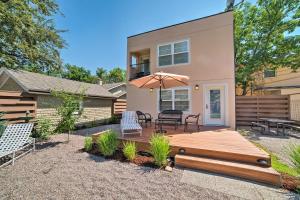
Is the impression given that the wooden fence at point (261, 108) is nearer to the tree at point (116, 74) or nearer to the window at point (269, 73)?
the window at point (269, 73)

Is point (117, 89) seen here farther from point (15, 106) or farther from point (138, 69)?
point (15, 106)

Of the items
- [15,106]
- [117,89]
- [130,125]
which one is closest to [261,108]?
[130,125]

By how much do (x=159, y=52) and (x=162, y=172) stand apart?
8995 millimetres

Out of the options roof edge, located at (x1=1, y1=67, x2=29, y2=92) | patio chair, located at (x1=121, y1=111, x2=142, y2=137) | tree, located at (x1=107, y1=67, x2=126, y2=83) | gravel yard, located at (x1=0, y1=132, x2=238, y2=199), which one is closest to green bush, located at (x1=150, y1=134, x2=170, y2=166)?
gravel yard, located at (x1=0, y1=132, x2=238, y2=199)

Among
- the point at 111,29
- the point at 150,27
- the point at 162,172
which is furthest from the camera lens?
the point at 111,29

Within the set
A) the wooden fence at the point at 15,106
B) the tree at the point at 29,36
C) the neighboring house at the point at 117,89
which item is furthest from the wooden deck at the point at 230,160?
the neighboring house at the point at 117,89

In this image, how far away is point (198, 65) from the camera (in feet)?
32.2

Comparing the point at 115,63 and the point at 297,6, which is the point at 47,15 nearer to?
the point at 297,6

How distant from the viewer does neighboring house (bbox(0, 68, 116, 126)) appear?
8990 mm

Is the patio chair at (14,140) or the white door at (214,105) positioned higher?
the white door at (214,105)

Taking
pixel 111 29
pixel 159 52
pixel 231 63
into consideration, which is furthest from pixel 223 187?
pixel 111 29

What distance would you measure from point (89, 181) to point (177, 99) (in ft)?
25.4

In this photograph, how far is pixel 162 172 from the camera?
394cm

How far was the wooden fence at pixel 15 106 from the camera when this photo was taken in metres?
6.98
